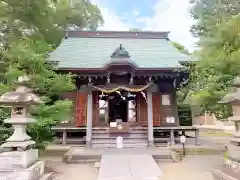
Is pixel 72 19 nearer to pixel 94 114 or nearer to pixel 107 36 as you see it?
pixel 107 36

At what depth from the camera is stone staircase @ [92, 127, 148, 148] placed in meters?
9.61

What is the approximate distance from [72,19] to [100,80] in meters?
12.1

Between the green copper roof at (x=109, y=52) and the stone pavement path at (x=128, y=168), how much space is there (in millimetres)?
4128

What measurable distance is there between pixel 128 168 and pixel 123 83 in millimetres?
5020

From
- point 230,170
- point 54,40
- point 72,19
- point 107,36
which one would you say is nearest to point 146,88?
point 230,170

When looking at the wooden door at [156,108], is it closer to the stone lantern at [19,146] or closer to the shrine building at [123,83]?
the shrine building at [123,83]

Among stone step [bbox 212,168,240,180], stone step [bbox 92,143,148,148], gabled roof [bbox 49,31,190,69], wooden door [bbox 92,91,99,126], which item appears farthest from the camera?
wooden door [bbox 92,91,99,126]

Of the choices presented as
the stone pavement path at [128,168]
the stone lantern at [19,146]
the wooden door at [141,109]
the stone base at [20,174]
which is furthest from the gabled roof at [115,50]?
the stone base at [20,174]

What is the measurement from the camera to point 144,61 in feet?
36.7

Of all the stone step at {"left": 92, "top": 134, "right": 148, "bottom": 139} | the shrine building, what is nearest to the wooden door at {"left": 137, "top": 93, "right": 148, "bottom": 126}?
the shrine building

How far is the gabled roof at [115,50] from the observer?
10.2 metres

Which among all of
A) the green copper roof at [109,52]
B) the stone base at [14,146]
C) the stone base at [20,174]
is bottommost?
the stone base at [20,174]

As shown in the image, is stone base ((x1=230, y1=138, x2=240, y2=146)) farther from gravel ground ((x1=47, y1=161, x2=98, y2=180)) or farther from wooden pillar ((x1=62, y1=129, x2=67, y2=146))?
wooden pillar ((x1=62, y1=129, x2=67, y2=146))

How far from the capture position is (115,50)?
10.0 m
